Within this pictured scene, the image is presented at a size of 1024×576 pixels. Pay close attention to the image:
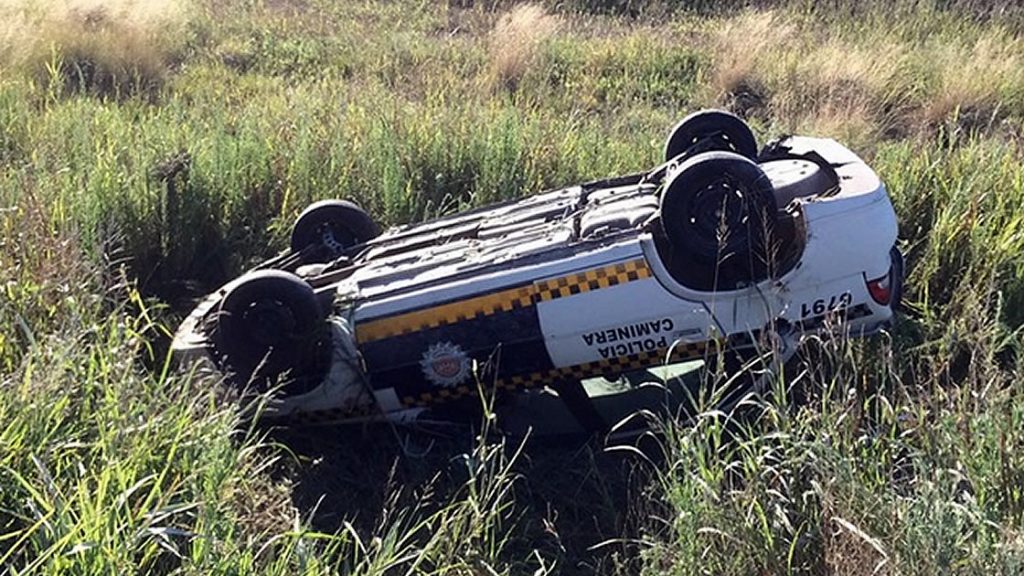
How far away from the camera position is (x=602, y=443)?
466 cm

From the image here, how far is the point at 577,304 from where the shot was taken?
14.0 feet

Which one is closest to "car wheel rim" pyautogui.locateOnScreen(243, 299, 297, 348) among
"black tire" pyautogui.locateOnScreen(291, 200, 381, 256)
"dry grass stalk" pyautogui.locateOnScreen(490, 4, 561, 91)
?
"black tire" pyautogui.locateOnScreen(291, 200, 381, 256)

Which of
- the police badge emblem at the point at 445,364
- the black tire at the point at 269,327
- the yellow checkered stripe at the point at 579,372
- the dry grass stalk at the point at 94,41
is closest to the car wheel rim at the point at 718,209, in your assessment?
the yellow checkered stripe at the point at 579,372

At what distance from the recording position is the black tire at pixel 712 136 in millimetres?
5438

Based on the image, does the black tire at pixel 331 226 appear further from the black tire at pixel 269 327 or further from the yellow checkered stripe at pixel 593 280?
Answer: the yellow checkered stripe at pixel 593 280

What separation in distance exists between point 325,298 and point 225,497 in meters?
1.31

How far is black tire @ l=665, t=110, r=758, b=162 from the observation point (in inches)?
214

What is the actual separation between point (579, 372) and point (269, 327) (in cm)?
126

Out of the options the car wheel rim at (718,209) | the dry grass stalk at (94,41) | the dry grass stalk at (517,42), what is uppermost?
the car wheel rim at (718,209)

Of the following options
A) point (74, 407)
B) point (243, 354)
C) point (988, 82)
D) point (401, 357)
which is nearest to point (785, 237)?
point (401, 357)

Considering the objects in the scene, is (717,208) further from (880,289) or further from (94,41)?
(94,41)

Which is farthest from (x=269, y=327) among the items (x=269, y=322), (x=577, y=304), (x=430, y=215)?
(x=430, y=215)

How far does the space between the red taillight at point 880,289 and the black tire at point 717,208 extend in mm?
427

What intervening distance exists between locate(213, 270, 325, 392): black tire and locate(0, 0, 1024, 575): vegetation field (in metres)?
0.25
